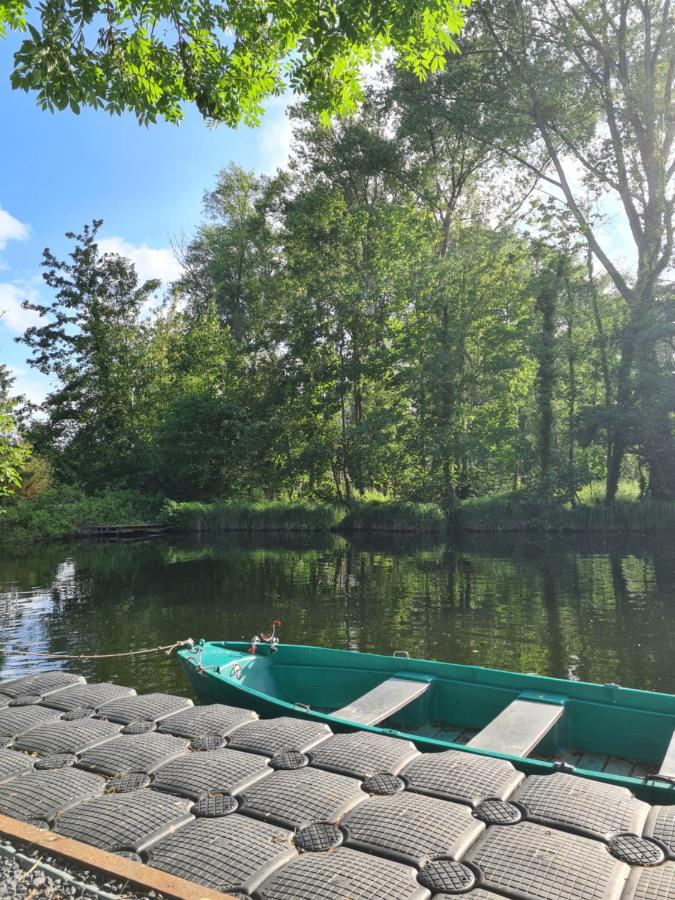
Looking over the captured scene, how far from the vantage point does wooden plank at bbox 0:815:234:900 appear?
267 centimetres

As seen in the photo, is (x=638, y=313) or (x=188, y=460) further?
(x=188, y=460)

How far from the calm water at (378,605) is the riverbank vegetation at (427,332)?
5.83 metres

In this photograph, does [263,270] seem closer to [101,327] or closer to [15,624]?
[101,327]

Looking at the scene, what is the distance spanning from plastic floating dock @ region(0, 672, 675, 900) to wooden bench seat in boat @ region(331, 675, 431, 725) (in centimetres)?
85

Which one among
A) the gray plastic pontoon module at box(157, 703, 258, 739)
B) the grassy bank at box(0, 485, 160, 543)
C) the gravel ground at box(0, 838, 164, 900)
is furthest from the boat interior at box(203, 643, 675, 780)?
the grassy bank at box(0, 485, 160, 543)

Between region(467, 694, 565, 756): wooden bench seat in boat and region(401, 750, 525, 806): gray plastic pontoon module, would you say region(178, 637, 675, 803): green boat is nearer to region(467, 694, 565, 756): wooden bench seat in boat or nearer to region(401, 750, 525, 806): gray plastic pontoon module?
region(467, 694, 565, 756): wooden bench seat in boat

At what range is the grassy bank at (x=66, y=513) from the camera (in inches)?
1122

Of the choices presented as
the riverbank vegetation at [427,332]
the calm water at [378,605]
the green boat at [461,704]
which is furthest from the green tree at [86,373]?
the green boat at [461,704]

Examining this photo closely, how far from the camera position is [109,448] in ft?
115

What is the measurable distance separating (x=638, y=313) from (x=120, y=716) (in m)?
23.6

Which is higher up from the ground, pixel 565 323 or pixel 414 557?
pixel 565 323

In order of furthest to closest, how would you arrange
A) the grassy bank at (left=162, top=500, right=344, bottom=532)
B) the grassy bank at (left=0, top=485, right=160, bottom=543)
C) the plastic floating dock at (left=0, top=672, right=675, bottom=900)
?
the grassy bank at (left=162, top=500, right=344, bottom=532) < the grassy bank at (left=0, top=485, right=160, bottom=543) < the plastic floating dock at (left=0, top=672, right=675, bottom=900)

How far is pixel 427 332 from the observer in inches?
1146

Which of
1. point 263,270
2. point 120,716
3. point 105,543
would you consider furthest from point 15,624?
point 263,270
